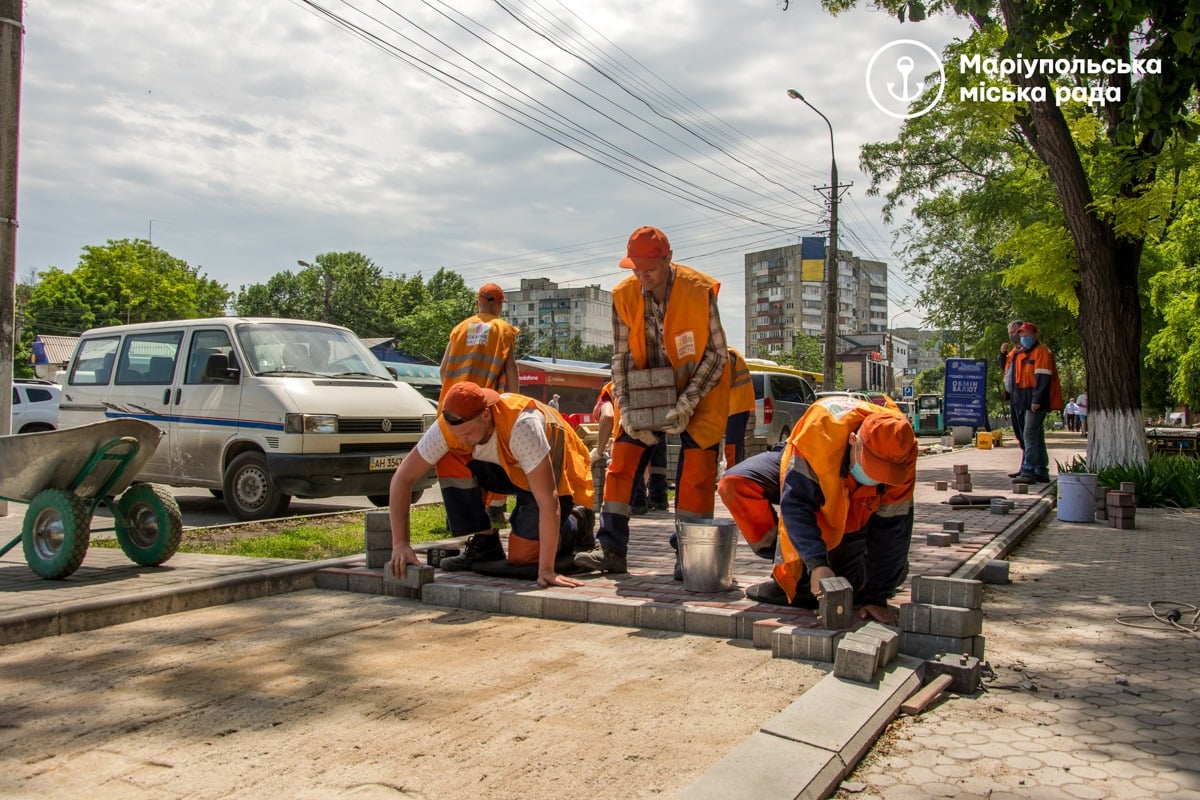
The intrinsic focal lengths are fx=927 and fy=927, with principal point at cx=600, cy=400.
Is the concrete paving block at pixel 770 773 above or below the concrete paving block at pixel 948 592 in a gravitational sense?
below

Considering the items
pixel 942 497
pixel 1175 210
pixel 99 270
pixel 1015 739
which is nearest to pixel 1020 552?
pixel 942 497

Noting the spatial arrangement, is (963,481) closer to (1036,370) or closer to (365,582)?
(1036,370)

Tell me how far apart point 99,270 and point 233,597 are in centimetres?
6609

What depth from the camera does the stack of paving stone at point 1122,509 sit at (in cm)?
904

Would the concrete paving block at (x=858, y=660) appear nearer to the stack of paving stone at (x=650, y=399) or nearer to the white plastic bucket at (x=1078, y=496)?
the stack of paving stone at (x=650, y=399)

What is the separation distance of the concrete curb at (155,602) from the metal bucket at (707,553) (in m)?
2.32

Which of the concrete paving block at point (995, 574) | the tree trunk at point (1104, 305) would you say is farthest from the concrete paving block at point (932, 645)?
the tree trunk at point (1104, 305)

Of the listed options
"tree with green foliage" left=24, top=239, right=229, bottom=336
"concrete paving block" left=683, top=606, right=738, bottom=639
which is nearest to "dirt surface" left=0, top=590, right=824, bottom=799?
"concrete paving block" left=683, top=606, right=738, bottom=639

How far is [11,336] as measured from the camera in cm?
870

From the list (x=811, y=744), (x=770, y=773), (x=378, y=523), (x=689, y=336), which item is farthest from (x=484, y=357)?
(x=770, y=773)

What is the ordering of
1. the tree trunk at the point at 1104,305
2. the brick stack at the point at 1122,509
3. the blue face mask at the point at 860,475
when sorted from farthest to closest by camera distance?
the tree trunk at the point at 1104,305, the brick stack at the point at 1122,509, the blue face mask at the point at 860,475

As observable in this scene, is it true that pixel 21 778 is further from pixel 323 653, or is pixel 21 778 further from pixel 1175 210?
pixel 1175 210

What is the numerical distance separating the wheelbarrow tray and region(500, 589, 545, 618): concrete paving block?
2434 millimetres

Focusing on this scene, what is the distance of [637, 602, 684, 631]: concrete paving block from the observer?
14.5 ft
